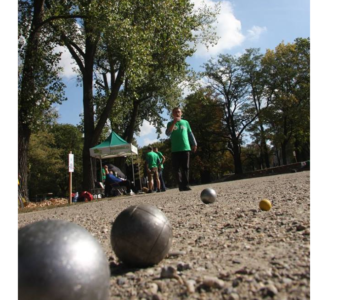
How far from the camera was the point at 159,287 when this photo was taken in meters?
2.64

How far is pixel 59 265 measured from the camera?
1993 millimetres

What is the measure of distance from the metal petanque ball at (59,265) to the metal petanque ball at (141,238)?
1007mm

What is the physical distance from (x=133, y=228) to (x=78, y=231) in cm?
105

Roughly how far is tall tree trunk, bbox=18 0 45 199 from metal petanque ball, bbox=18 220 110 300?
1310 cm

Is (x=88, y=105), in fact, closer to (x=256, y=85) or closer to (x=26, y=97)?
(x=26, y=97)

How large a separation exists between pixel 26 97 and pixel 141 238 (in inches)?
507

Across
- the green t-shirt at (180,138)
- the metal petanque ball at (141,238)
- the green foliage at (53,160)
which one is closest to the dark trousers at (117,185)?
the green t-shirt at (180,138)

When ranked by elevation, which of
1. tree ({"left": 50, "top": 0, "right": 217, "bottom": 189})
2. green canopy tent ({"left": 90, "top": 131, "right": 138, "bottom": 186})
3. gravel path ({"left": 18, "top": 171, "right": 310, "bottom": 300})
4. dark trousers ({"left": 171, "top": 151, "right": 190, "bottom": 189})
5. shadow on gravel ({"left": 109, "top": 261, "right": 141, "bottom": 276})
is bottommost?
shadow on gravel ({"left": 109, "top": 261, "right": 141, "bottom": 276})

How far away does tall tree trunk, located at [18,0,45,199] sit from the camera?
1414 centimetres

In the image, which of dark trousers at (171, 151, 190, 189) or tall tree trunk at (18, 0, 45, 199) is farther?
tall tree trunk at (18, 0, 45, 199)

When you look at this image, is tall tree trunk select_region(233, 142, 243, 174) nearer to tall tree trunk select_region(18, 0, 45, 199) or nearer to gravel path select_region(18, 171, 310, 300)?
tall tree trunk select_region(18, 0, 45, 199)

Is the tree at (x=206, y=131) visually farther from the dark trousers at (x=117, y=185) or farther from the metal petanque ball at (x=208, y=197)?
the metal petanque ball at (x=208, y=197)

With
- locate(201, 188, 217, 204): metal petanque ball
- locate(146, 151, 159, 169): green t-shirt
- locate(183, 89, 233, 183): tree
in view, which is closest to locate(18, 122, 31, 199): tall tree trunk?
locate(146, 151, 159, 169): green t-shirt

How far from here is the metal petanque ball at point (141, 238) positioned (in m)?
3.22
